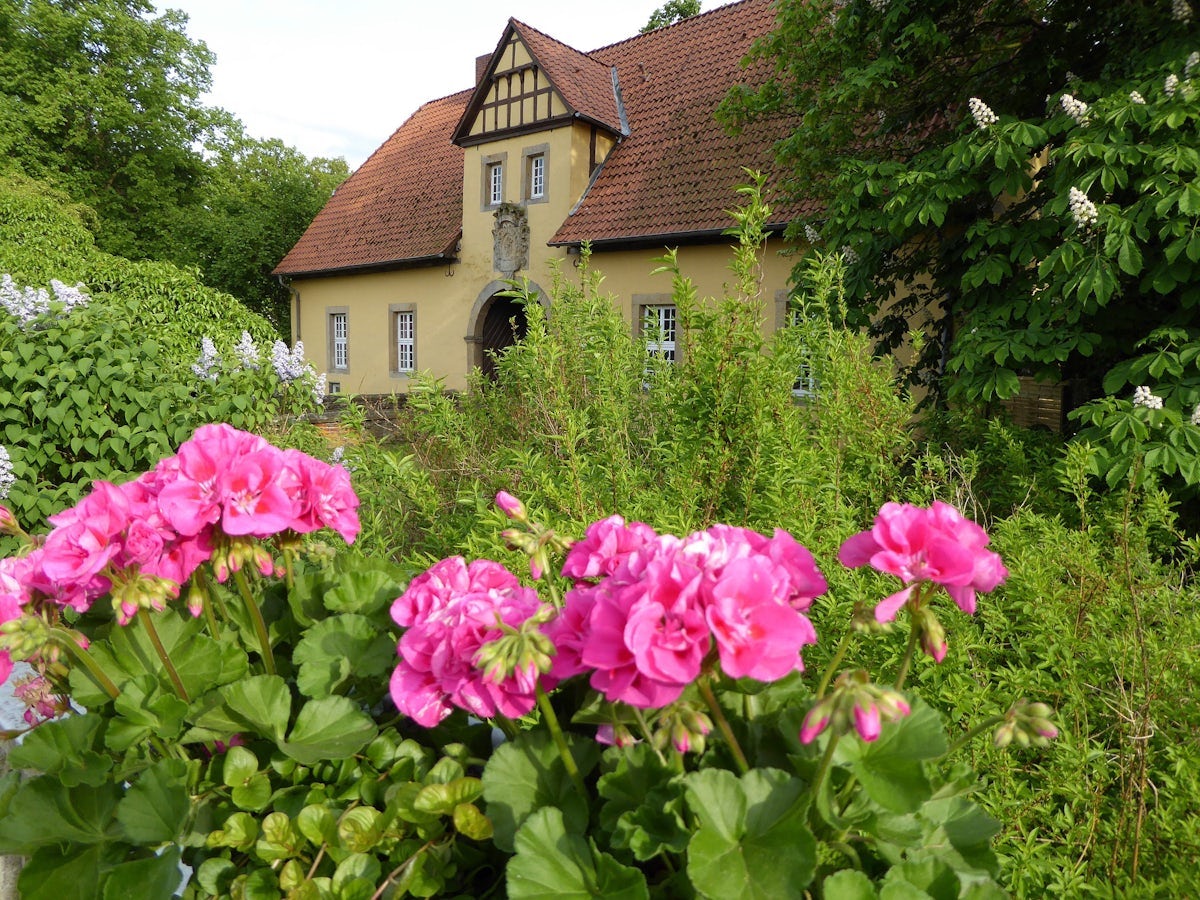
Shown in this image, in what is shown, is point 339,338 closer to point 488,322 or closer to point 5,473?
point 488,322

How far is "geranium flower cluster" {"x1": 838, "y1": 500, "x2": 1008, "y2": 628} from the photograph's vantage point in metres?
1.03

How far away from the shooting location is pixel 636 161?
1352cm

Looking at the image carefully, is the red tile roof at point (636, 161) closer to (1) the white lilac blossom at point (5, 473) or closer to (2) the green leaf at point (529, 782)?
(1) the white lilac blossom at point (5, 473)

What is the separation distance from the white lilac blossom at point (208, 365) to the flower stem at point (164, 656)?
3981 mm

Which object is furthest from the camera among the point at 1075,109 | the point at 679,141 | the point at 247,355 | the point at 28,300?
the point at 679,141

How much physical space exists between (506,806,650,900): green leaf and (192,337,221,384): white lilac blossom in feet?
15.1

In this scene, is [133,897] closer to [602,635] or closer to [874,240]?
[602,635]

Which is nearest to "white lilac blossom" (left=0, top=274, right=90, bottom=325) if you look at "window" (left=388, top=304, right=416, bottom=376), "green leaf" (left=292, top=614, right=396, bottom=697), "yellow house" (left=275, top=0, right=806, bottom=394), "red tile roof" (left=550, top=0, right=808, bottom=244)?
"green leaf" (left=292, top=614, right=396, bottom=697)

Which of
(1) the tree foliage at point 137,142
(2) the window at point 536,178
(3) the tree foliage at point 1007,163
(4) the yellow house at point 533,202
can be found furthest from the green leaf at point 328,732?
(1) the tree foliage at point 137,142

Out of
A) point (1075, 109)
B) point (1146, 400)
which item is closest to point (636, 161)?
point (1075, 109)

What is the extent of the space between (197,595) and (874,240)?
18.5 feet

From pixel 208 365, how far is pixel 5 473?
1308mm

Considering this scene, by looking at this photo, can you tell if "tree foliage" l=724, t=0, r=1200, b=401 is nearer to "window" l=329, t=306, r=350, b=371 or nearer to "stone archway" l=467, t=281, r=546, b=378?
"stone archway" l=467, t=281, r=546, b=378

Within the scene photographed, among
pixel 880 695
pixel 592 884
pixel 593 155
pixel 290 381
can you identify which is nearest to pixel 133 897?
pixel 592 884
